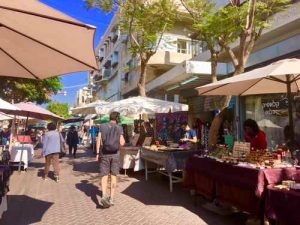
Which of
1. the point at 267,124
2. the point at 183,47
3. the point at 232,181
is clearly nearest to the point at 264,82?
the point at 232,181

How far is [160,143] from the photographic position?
38.5 ft

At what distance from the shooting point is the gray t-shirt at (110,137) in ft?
24.9

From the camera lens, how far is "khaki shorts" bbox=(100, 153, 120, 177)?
24.9 feet

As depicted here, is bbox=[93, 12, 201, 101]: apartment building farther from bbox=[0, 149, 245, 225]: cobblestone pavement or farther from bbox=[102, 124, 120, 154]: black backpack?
bbox=[102, 124, 120, 154]: black backpack

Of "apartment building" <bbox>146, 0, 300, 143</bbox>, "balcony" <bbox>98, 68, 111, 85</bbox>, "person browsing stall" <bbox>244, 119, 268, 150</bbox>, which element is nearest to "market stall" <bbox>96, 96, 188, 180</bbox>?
"apartment building" <bbox>146, 0, 300, 143</bbox>

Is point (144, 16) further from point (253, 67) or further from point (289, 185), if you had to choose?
point (289, 185)

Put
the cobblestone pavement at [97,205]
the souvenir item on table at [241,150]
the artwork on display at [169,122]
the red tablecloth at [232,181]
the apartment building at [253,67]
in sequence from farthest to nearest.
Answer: the artwork on display at [169,122], the apartment building at [253,67], the cobblestone pavement at [97,205], the souvenir item on table at [241,150], the red tablecloth at [232,181]

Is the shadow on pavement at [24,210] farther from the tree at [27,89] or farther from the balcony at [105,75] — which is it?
the balcony at [105,75]

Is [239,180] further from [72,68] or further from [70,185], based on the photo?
[70,185]

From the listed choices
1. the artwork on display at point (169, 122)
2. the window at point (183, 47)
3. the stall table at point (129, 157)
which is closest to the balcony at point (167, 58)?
the window at point (183, 47)

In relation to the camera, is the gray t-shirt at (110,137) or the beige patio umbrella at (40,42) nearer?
the beige patio umbrella at (40,42)

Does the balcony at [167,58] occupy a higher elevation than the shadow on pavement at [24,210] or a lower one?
higher

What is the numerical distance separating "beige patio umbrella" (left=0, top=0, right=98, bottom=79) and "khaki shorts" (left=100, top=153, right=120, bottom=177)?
8.94ft

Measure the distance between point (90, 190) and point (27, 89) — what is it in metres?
19.6
